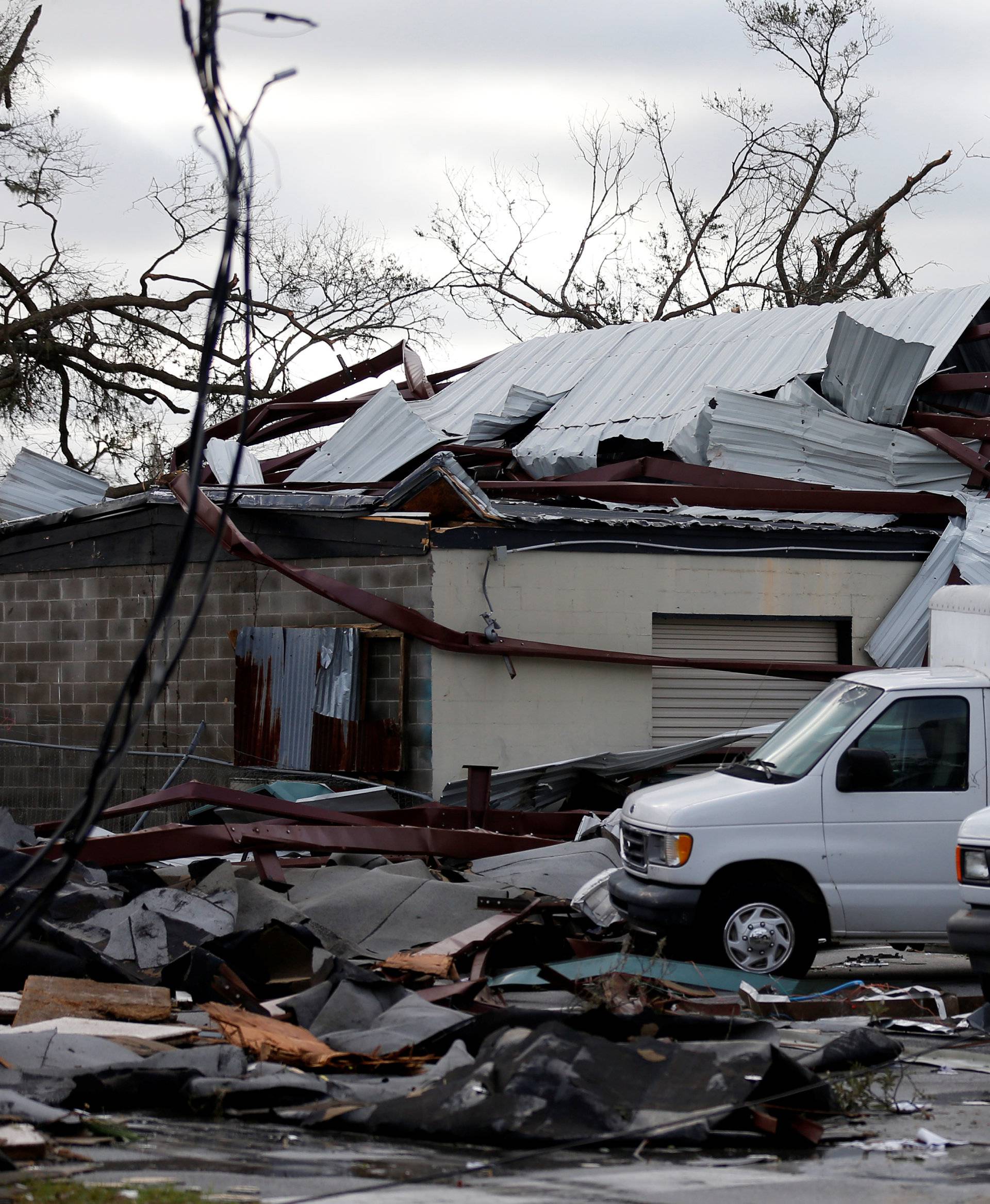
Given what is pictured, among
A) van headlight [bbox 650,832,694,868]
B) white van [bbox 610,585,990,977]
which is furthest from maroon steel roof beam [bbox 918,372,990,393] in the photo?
van headlight [bbox 650,832,694,868]

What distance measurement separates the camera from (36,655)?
1642cm

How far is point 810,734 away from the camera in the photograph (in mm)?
9516

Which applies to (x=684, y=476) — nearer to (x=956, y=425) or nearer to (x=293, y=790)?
(x=956, y=425)

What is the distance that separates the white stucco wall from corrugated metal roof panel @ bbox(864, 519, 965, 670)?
0.87 metres

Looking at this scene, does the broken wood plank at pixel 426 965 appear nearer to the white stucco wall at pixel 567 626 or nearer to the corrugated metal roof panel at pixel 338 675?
the white stucco wall at pixel 567 626

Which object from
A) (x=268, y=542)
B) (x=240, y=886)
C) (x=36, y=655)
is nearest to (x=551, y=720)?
(x=268, y=542)

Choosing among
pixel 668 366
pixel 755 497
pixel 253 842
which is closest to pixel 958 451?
pixel 755 497

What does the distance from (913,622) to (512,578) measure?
4052 millimetres

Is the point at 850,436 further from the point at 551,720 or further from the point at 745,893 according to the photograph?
the point at 745,893

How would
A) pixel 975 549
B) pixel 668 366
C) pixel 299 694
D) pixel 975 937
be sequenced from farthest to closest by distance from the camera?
pixel 668 366 < pixel 975 549 < pixel 299 694 < pixel 975 937

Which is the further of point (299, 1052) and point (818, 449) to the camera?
point (818, 449)

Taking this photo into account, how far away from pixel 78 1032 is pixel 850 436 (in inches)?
469

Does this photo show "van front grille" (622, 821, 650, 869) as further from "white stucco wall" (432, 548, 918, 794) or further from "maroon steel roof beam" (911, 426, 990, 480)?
"maroon steel roof beam" (911, 426, 990, 480)

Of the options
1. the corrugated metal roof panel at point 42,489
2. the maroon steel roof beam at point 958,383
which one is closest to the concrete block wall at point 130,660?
the corrugated metal roof panel at point 42,489
